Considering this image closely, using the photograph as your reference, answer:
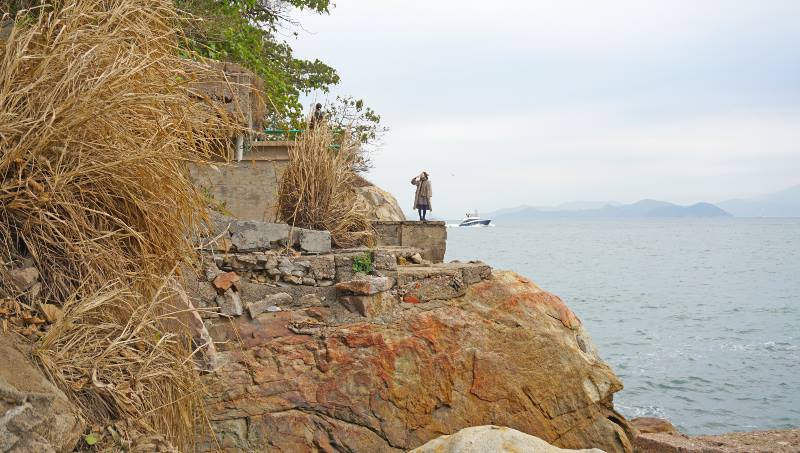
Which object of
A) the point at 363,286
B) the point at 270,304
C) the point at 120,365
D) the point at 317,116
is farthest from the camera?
the point at 317,116

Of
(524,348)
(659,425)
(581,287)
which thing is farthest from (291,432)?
(581,287)

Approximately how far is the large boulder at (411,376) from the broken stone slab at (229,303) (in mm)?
110

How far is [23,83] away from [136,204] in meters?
0.62

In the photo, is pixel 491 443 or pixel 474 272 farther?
pixel 474 272

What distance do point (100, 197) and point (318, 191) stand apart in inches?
127

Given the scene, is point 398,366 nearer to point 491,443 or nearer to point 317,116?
A: point 491,443

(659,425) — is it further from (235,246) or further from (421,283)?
(235,246)

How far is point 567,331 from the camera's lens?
634 centimetres

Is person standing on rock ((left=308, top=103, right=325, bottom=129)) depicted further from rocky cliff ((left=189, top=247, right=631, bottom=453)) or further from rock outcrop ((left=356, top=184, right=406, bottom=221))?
rock outcrop ((left=356, top=184, right=406, bottom=221))

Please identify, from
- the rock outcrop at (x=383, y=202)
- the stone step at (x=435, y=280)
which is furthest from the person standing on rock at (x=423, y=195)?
the stone step at (x=435, y=280)

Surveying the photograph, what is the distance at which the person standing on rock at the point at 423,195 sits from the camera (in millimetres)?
11992

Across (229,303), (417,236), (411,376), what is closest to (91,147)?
(229,303)

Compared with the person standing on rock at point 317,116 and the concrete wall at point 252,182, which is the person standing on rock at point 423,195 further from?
the person standing on rock at point 317,116

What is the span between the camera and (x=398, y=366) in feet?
17.6
